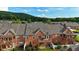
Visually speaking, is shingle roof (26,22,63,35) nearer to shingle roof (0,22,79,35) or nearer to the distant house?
Answer: shingle roof (0,22,79,35)

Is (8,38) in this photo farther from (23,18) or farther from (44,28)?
(44,28)

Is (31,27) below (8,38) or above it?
above

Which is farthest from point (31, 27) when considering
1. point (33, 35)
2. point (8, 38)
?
point (8, 38)

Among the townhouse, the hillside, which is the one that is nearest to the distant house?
the townhouse

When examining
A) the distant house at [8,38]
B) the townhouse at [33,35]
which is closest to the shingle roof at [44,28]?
the townhouse at [33,35]

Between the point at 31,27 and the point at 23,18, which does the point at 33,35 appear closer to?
the point at 31,27

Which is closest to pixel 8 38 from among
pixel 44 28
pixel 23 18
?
pixel 23 18

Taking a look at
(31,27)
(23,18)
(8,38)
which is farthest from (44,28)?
(8,38)

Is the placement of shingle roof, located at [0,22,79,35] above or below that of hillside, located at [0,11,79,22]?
below

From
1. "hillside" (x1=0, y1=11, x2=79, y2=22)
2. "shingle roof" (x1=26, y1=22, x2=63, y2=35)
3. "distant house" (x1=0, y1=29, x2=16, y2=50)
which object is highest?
"hillside" (x1=0, y1=11, x2=79, y2=22)

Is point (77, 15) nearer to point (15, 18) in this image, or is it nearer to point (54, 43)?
point (54, 43)

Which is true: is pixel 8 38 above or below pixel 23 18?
below

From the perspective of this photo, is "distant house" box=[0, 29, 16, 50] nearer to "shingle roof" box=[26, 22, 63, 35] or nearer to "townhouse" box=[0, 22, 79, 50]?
"townhouse" box=[0, 22, 79, 50]

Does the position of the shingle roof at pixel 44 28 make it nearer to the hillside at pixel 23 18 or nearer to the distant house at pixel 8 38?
the hillside at pixel 23 18
